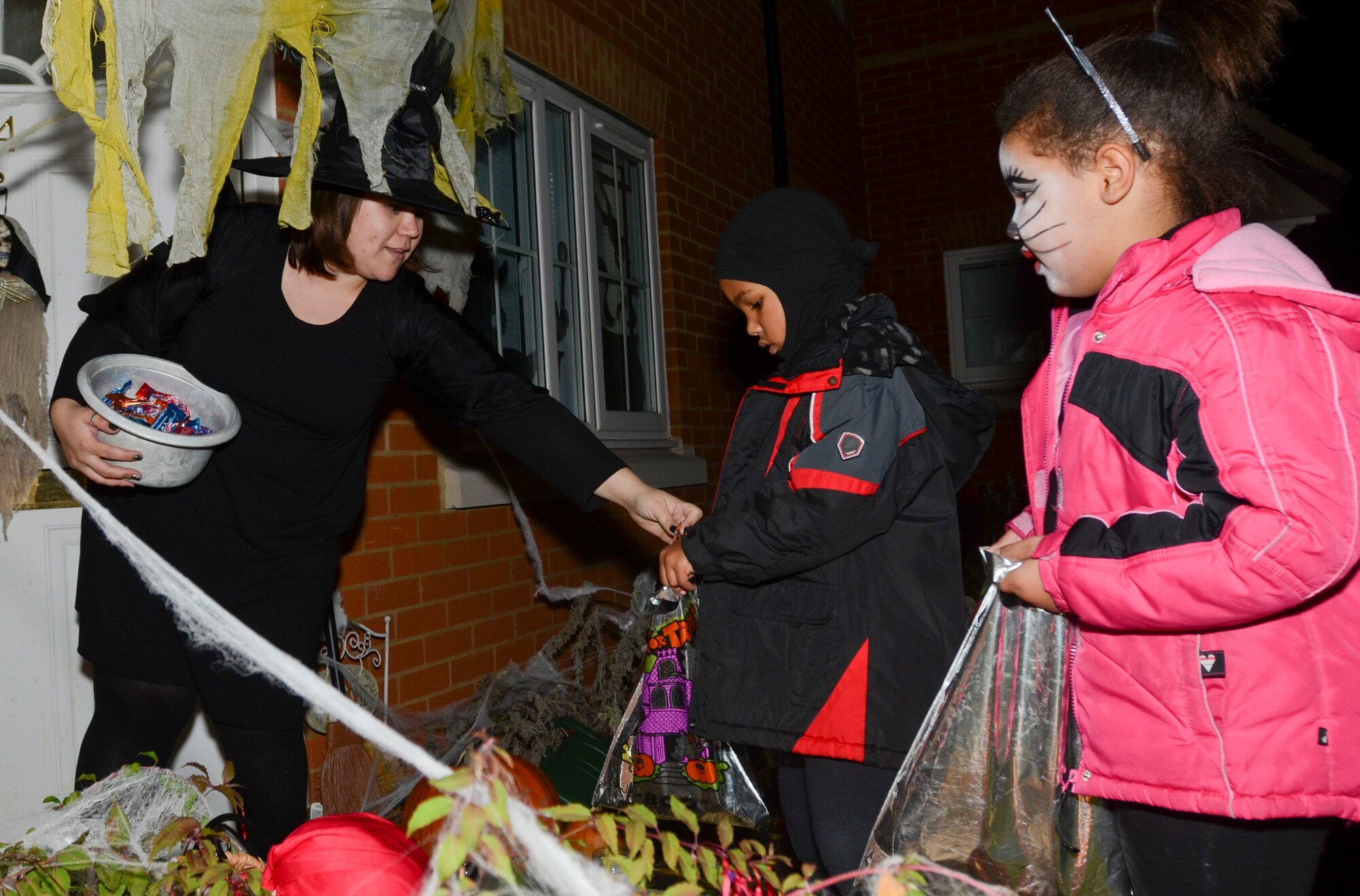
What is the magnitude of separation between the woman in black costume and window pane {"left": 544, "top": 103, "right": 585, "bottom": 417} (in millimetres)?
2167

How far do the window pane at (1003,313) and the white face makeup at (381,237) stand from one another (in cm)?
734

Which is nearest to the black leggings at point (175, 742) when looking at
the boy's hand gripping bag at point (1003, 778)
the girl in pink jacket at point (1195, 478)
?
the boy's hand gripping bag at point (1003, 778)

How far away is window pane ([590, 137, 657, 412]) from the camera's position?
514cm

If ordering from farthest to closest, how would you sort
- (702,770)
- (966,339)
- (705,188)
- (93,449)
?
(966,339) < (705,188) < (702,770) < (93,449)

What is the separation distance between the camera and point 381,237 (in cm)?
234

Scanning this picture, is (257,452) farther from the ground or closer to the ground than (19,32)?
closer to the ground

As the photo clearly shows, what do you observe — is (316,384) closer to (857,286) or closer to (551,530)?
(857,286)

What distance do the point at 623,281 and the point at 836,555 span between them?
10.8 ft

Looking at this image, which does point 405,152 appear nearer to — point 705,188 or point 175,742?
point 175,742

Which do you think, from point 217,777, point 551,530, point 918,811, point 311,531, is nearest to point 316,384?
point 311,531

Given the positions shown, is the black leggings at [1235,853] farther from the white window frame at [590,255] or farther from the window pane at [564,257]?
the window pane at [564,257]

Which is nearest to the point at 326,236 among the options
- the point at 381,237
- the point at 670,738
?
the point at 381,237

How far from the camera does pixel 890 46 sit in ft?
30.6

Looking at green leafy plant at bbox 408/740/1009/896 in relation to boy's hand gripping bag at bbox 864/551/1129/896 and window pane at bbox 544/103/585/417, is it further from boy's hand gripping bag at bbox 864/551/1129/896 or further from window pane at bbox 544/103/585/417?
window pane at bbox 544/103/585/417
